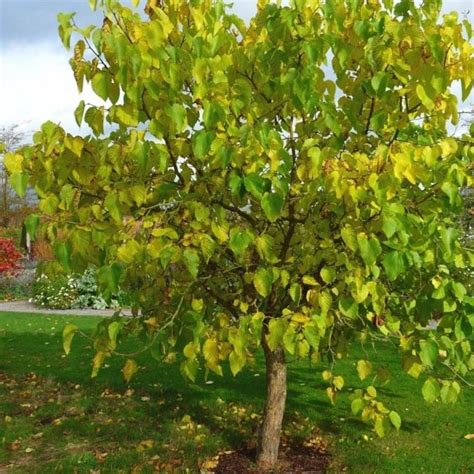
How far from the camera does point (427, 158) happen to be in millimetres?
3031

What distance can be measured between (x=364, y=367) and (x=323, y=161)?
1.29 metres

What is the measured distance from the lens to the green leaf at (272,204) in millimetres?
2955

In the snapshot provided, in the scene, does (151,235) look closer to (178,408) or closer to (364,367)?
(364,367)

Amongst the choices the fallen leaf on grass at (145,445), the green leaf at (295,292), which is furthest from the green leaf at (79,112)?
the fallen leaf on grass at (145,445)

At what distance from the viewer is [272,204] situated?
117 inches

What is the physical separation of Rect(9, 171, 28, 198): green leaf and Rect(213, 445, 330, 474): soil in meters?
2.99

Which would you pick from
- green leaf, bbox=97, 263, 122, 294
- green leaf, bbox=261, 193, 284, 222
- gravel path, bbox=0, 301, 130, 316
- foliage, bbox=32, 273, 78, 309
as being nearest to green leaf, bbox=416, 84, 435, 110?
green leaf, bbox=261, 193, 284, 222

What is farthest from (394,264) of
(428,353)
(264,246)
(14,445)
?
(14,445)

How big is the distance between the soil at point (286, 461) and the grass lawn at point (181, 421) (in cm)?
13

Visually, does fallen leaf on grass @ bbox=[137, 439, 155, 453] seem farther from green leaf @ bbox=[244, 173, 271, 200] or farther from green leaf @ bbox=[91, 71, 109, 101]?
green leaf @ bbox=[91, 71, 109, 101]

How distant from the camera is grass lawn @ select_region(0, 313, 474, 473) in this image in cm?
507

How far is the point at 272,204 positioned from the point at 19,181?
4.16 ft

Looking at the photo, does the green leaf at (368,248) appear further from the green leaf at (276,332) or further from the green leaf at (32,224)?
the green leaf at (32,224)

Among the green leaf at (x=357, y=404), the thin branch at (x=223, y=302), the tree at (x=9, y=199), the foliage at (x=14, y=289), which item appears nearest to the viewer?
the green leaf at (x=357, y=404)
